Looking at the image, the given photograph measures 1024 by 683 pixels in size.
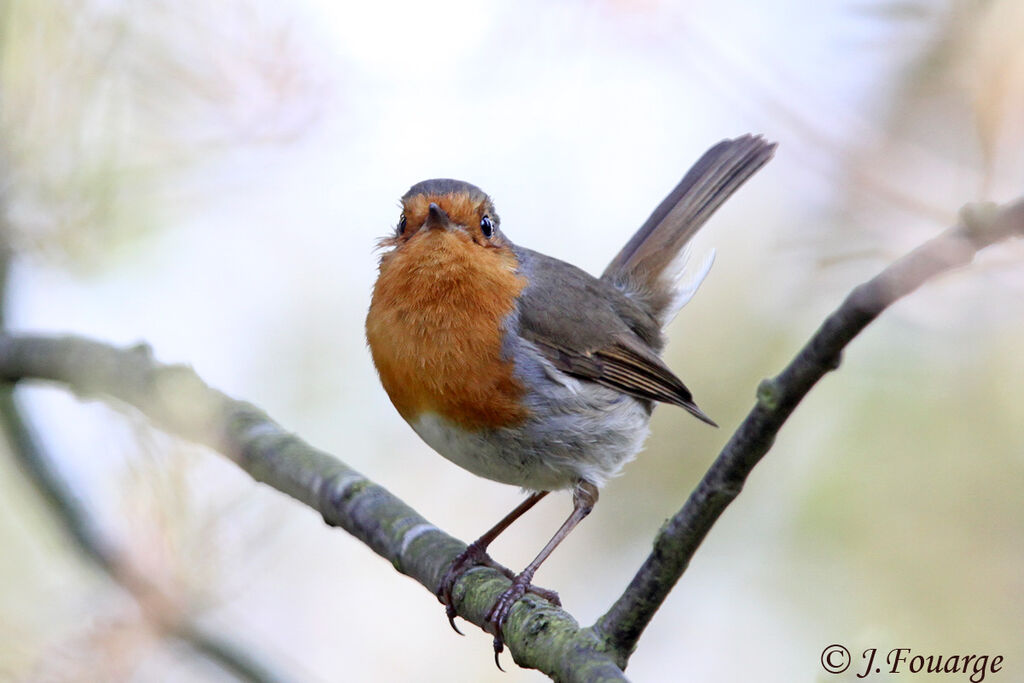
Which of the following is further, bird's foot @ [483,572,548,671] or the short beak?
the short beak

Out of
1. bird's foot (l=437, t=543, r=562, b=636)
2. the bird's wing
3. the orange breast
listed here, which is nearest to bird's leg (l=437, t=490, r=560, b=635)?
bird's foot (l=437, t=543, r=562, b=636)

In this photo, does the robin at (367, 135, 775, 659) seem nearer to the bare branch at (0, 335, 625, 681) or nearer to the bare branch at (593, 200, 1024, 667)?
the bare branch at (0, 335, 625, 681)

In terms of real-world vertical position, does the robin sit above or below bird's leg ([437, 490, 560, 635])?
above

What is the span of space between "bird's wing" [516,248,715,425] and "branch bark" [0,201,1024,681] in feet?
2.77

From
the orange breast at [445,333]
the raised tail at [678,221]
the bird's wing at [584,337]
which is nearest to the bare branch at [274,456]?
the orange breast at [445,333]

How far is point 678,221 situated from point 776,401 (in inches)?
127

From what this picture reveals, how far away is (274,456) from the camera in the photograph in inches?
133

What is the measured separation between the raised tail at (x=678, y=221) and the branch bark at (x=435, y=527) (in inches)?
74.5

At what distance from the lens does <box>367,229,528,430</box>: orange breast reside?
3.34 meters

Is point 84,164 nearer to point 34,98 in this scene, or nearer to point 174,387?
point 34,98

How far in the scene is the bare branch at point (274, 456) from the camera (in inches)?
121

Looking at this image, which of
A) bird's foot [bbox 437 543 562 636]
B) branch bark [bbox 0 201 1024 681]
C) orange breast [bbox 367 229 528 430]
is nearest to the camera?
branch bark [bbox 0 201 1024 681]

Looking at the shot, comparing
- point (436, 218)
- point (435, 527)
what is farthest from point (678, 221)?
point (435, 527)

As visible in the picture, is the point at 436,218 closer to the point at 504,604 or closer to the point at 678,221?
the point at 504,604
